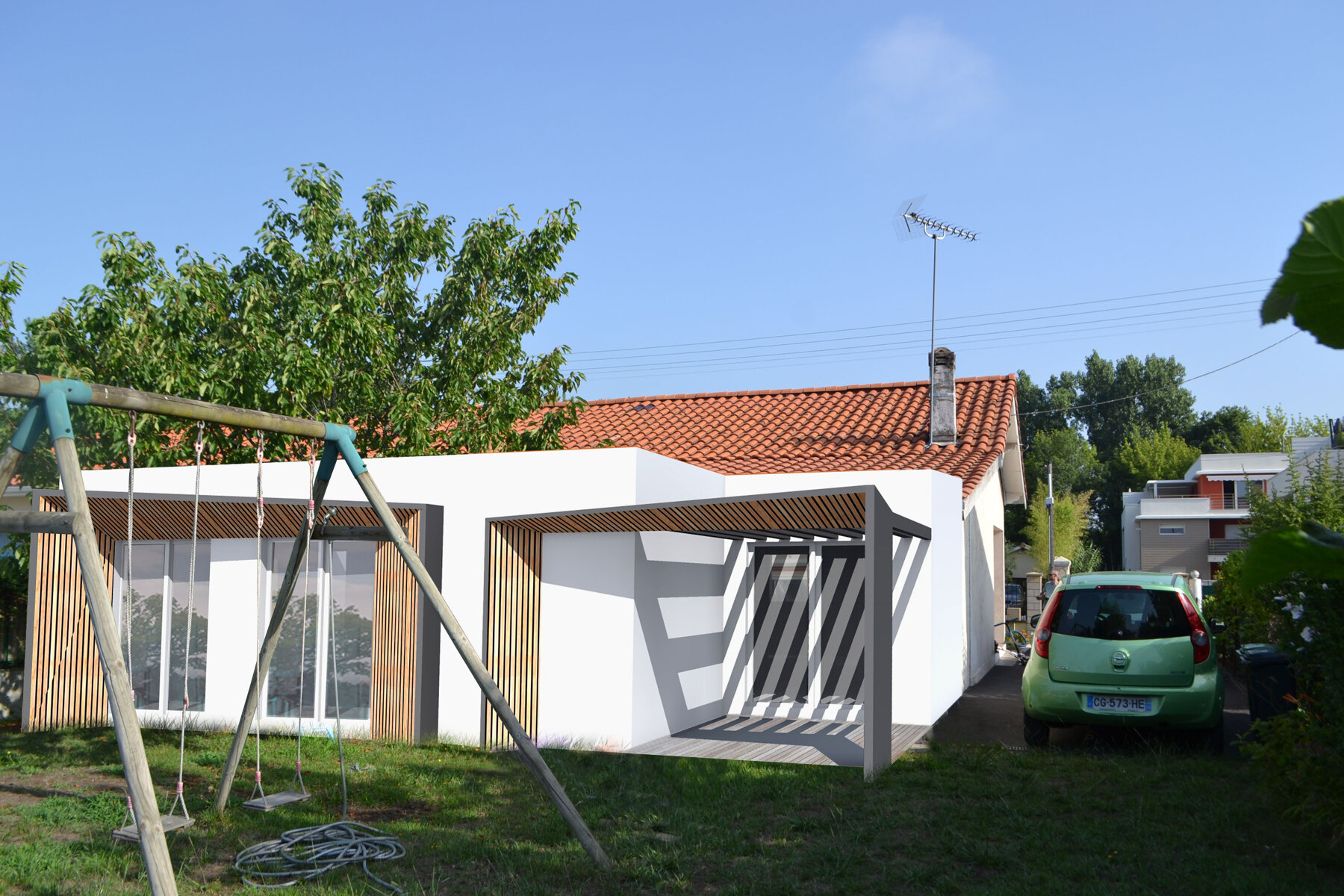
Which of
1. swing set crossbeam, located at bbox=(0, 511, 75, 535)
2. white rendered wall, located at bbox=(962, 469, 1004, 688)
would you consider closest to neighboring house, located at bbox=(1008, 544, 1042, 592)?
white rendered wall, located at bbox=(962, 469, 1004, 688)

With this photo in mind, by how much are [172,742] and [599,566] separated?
4900mm

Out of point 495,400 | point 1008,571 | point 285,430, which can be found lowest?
point 1008,571

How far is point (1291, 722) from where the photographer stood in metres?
6.35

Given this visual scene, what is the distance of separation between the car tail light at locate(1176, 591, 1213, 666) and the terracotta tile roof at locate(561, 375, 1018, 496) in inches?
209

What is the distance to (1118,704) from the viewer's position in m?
8.82

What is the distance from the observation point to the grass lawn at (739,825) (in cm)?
574

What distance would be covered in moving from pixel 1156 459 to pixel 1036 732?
5725 centimetres

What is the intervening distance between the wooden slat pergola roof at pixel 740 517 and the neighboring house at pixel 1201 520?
129 ft

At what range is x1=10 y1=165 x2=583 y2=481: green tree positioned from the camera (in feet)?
50.7

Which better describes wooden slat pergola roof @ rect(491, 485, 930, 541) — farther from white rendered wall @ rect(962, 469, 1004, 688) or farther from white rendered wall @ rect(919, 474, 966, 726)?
white rendered wall @ rect(962, 469, 1004, 688)

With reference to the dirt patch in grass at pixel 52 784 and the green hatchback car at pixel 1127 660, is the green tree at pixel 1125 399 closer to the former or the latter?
the green hatchback car at pixel 1127 660

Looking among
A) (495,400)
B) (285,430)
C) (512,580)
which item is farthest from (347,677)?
(495,400)

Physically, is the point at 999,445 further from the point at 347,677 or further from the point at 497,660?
the point at 347,677

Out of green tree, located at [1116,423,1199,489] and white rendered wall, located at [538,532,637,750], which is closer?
white rendered wall, located at [538,532,637,750]
